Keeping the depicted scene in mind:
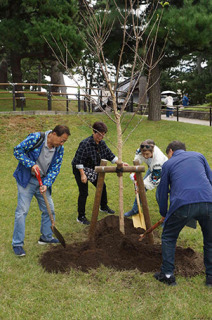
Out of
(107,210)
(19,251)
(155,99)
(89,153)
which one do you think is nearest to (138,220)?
(107,210)

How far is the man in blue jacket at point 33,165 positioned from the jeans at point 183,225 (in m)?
1.60

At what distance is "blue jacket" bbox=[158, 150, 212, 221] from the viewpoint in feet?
10.4

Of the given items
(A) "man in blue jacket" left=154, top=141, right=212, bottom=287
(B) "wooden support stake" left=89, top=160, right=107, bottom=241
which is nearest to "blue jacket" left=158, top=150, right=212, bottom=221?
(A) "man in blue jacket" left=154, top=141, right=212, bottom=287

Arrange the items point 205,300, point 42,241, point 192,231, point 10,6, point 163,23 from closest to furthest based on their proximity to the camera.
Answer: point 205,300 < point 42,241 < point 192,231 < point 163,23 < point 10,6

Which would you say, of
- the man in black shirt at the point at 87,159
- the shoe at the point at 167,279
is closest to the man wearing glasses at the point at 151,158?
the man in black shirt at the point at 87,159

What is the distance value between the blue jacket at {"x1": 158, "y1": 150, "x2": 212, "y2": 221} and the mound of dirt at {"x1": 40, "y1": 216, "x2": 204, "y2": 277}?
32.8 inches

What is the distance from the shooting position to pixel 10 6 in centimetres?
1442

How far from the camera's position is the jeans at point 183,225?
3178 millimetres

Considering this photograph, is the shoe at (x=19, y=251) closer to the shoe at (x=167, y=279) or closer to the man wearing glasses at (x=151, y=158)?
the shoe at (x=167, y=279)

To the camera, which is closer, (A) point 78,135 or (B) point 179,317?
(B) point 179,317

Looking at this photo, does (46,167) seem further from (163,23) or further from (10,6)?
(10,6)

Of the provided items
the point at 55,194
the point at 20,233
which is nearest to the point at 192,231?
the point at 20,233

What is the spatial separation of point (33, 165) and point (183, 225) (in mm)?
1863

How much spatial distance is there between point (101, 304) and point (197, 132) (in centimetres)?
981
